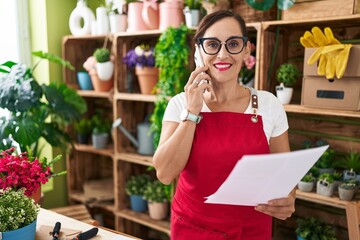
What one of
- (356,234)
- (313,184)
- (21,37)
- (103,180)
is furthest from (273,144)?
(21,37)

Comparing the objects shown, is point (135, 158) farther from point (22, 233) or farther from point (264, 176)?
point (264, 176)

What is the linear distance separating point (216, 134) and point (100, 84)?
1.65m

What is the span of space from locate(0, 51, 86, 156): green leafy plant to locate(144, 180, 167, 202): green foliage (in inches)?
26.5

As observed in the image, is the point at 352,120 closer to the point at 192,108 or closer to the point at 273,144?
the point at 273,144

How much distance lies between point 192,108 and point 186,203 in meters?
0.38

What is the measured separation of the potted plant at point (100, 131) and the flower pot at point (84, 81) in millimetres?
261

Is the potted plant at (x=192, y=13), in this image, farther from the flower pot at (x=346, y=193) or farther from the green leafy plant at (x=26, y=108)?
the flower pot at (x=346, y=193)

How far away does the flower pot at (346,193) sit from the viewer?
1704mm

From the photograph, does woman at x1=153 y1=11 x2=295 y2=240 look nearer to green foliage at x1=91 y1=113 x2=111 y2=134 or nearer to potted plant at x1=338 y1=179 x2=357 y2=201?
potted plant at x1=338 y1=179 x2=357 y2=201

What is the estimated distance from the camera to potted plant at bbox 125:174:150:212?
2.60 metres

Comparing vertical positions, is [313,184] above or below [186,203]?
below

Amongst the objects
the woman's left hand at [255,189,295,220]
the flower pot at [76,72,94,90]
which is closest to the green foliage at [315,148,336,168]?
the woman's left hand at [255,189,295,220]

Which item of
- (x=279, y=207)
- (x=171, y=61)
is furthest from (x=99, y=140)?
(x=279, y=207)

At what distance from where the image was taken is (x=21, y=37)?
2.87m
